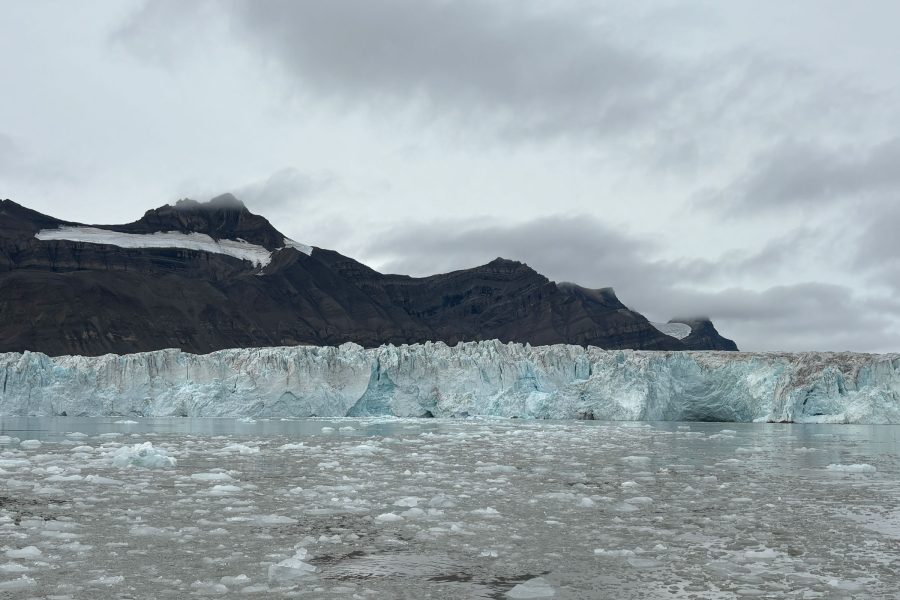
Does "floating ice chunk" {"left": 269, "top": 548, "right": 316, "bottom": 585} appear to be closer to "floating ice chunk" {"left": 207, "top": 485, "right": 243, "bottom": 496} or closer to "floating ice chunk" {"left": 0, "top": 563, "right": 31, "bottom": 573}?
"floating ice chunk" {"left": 0, "top": 563, "right": 31, "bottom": 573}

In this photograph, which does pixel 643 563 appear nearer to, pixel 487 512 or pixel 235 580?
pixel 487 512

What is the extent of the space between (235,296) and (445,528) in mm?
150457

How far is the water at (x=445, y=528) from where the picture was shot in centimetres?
681

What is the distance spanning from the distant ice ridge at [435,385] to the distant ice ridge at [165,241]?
12229cm

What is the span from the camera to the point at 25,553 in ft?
25.1

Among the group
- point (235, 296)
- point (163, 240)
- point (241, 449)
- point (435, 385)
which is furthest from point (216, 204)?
point (241, 449)

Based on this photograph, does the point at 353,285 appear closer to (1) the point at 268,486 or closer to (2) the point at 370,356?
(2) the point at 370,356

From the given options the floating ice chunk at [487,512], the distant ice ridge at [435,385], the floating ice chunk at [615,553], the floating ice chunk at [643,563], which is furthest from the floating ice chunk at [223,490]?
the distant ice ridge at [435,385]

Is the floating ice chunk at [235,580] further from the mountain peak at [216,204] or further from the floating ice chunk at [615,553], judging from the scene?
the mountain peak at [216,204]

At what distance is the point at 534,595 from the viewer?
21.2ft

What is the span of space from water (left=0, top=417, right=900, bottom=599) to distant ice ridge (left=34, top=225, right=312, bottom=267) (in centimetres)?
16141

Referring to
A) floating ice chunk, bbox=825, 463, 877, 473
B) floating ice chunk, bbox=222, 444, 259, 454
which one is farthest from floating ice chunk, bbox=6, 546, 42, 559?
floating ice chunk, bbox=825, 463, 877, 473

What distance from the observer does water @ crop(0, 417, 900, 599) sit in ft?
22.4

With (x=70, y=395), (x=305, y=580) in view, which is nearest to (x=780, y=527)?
(x=305, y=580)
